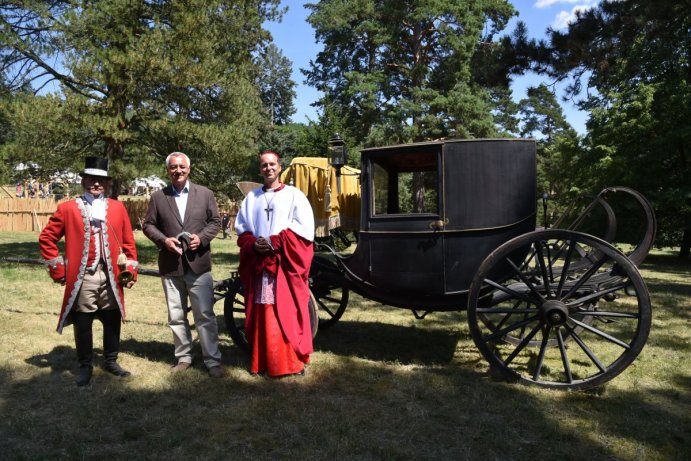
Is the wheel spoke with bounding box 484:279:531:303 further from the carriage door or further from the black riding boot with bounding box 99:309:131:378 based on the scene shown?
the black riding boot with bounding box 99:309:131:378

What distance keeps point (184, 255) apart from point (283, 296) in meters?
0.90

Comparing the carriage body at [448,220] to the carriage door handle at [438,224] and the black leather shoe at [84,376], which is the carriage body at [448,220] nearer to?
the carriage door handle at [438,224]

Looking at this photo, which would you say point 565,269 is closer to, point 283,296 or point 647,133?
point 283,296

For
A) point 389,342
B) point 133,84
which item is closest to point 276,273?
A: point 389,342

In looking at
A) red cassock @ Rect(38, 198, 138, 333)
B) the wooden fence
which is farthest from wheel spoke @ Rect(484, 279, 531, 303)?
the wooden fence

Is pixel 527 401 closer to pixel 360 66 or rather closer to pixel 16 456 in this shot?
pixel 16 456

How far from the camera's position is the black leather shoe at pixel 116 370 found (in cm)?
427

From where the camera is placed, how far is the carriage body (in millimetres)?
4234

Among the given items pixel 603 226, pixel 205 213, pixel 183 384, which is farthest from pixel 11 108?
pixel 603 226

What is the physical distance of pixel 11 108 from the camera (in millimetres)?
9531

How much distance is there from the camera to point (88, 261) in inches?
160

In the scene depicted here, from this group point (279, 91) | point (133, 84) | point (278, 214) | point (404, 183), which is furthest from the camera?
point (279, 91)

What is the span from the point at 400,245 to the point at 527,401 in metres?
1.54

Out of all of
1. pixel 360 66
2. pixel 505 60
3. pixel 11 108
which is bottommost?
pixel 11 108
